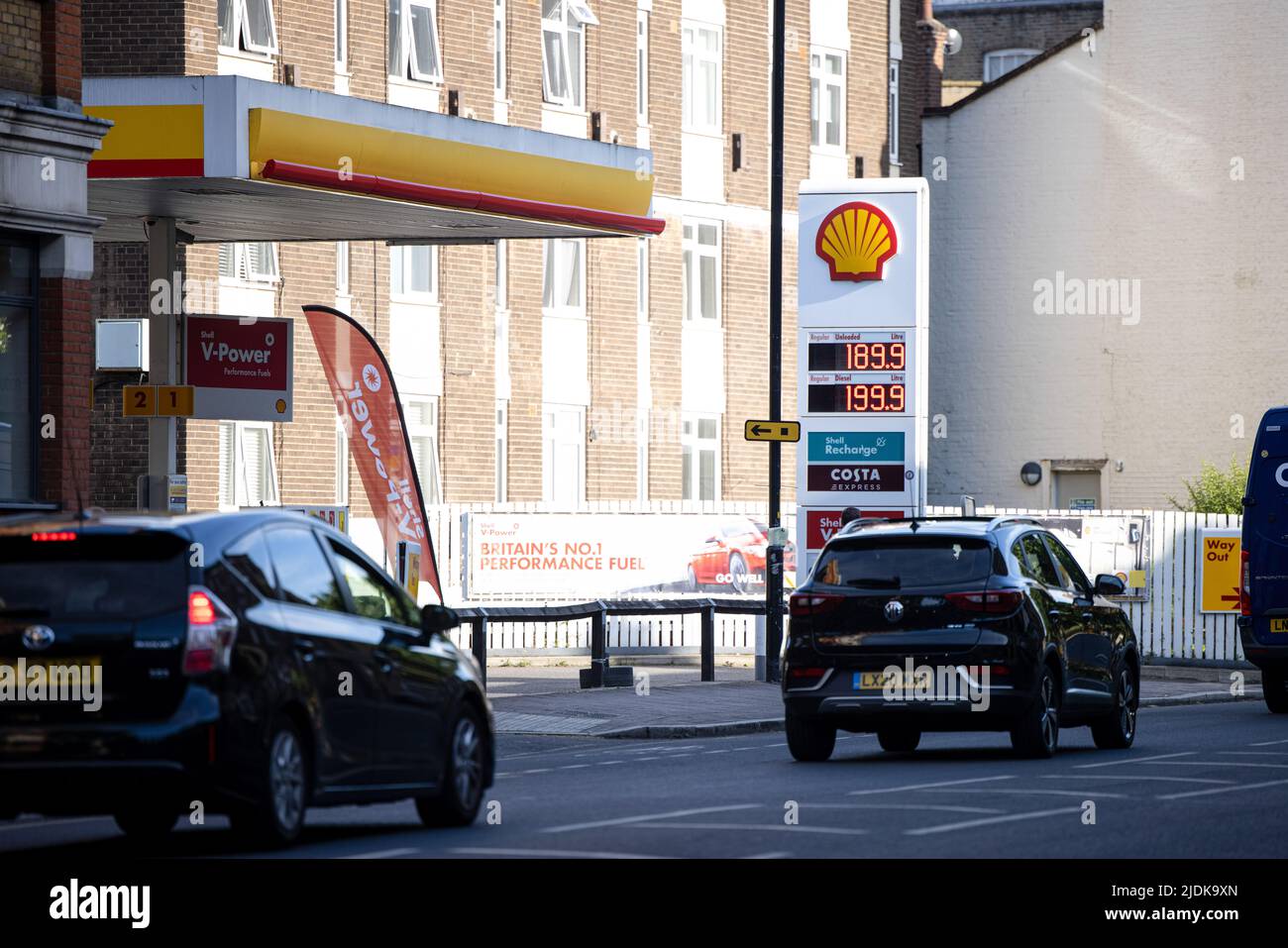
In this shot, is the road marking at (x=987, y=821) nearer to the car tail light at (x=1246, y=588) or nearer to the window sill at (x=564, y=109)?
the car tail light at (x=1246, y=588)

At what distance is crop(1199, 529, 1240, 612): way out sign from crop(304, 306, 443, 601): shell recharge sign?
1201 cm

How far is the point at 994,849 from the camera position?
11.2 m

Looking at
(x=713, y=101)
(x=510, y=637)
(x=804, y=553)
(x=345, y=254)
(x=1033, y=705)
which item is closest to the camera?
(x=1033, y=705)

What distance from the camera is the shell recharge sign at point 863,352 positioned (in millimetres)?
27766

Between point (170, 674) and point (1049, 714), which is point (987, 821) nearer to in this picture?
point (170, 674)

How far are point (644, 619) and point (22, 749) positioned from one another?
906 inches

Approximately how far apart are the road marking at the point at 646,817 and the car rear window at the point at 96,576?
2437 mm

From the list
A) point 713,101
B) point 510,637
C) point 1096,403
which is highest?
point 713,101

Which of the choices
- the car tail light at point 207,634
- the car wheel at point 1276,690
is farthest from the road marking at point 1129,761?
the car tail light at point 207,634

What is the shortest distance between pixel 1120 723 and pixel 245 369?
360 inches

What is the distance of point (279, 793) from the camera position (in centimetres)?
1096

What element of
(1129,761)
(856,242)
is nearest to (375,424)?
(856,242)
